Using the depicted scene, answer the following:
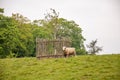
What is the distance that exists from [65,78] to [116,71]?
11.4 feet

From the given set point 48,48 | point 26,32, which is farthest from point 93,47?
point 48,48

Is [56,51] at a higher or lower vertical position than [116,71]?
higher

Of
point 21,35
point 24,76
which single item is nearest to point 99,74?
point 24,76

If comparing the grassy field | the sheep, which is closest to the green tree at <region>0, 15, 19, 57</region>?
the sheep

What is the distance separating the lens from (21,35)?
6981 centimetres

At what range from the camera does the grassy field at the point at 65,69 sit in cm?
1883

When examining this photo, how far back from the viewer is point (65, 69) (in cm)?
2088

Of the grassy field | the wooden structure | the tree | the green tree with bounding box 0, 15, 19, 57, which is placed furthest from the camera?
the tree

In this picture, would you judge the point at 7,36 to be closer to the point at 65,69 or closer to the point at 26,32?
the point at 26,32

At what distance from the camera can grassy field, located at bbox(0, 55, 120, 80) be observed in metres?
18.8

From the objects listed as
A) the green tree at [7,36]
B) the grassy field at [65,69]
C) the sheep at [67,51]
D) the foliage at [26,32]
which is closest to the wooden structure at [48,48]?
the sheep at [67,51]

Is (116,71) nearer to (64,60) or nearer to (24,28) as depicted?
(64,60)

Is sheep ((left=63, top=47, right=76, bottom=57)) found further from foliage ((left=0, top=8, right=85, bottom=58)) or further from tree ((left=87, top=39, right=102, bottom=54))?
tree ((left=87, top=39, right=102, bottom=54))

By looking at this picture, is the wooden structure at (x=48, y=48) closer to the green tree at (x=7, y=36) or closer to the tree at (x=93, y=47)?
the green tree at (x=7, y=36)
